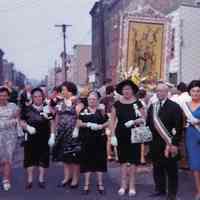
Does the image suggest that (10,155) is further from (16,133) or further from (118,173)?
(118,173)

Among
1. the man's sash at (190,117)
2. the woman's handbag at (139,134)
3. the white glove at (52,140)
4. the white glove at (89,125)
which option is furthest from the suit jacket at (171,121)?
the white glove at (52,140)

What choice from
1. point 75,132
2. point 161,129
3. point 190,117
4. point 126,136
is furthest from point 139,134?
point 75,132

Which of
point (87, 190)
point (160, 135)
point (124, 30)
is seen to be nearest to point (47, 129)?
point (87, 190)

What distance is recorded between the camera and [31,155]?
26.7ft

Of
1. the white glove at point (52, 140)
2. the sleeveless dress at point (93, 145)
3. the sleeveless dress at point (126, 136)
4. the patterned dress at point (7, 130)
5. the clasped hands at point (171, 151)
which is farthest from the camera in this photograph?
the white glove at point (52, 140)

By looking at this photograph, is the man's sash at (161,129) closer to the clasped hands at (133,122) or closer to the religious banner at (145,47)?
the clasped hands at (133,122)

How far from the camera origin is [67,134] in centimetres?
814

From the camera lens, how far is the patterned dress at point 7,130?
7.93m

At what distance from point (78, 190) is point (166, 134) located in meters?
1.87

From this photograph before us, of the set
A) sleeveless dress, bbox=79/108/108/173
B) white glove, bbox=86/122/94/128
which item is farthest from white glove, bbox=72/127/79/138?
white glove, bbox=86/122/94/128

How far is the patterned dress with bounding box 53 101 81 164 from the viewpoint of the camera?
26.6ft

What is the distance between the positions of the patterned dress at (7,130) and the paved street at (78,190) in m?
0.62

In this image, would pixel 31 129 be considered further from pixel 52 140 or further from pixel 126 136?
→ pixel 126 136

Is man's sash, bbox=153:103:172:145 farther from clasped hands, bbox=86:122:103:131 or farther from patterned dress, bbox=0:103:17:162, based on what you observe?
patterned dress, bbox=0:103:17:162
